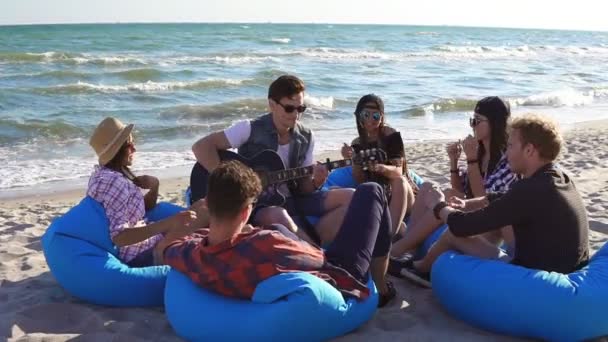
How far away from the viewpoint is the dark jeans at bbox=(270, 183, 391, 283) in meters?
3.77

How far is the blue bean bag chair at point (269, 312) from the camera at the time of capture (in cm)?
340

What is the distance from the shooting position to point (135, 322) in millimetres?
4004

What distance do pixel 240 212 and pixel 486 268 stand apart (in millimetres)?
1454

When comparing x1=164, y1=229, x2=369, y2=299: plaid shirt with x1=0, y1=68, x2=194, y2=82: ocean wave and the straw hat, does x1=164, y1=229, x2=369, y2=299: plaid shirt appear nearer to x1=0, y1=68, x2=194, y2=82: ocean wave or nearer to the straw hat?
the straw hat

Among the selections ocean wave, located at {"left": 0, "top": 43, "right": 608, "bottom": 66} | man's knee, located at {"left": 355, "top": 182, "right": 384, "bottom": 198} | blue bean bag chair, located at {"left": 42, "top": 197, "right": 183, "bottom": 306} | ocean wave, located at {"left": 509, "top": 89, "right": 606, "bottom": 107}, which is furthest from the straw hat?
ocean wave, located at {"left": 0, "top": 43, "right": 608, "bottom": 66}

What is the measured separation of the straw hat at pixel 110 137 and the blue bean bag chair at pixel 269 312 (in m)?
0.91

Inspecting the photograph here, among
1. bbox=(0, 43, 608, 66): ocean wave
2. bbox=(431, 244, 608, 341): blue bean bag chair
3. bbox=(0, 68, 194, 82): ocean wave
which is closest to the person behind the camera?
bbox=(431, 244, 608, 341): blue bean bag chair

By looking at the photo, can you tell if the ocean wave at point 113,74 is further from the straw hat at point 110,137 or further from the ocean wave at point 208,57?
the straw hat at point 110,137

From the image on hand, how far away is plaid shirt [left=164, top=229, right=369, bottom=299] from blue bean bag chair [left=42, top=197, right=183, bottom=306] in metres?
0.58

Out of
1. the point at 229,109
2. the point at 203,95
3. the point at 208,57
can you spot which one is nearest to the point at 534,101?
the point at 229,109

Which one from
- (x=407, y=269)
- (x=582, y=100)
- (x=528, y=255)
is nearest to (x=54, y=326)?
(x=407, y=269)

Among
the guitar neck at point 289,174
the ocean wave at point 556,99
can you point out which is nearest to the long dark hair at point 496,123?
the guitar neck at point 289,174

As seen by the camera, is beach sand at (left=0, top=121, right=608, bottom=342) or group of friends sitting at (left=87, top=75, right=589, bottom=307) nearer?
group of friends sitting at (left=87, top=75, right=589, bottom=307)

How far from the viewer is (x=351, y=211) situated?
3.86m
